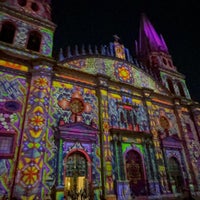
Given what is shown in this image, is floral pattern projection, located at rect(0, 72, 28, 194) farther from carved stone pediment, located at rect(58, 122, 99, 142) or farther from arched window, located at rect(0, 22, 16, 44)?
arched window, located at rect(0, 22, 16, 44)

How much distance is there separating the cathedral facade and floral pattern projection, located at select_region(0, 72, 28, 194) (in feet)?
0.14

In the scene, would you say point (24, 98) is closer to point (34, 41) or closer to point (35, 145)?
point (35, 145)

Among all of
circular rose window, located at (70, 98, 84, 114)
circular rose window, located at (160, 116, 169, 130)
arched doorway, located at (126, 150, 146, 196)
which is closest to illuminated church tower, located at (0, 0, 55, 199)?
circular rose window, located at (70, 98, 84, 114)

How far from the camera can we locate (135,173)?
37.3ft

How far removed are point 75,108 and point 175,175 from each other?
9350mm

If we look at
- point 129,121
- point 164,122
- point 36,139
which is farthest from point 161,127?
point 36,139

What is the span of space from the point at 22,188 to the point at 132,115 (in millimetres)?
8838

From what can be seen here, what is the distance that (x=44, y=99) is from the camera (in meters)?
9.80

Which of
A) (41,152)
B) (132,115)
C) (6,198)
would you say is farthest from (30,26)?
(6,198)

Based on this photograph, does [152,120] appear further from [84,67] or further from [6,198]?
[6,198]

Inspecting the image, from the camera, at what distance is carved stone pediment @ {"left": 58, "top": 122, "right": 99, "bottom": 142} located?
9827mm

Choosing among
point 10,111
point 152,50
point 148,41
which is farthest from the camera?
point 148,41

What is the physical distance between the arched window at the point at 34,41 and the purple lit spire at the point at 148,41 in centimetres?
1410

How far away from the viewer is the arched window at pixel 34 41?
12188mm
